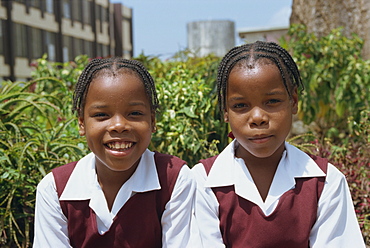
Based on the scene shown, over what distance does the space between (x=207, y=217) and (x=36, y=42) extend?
940 inches

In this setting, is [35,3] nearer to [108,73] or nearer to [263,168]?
[108,73]

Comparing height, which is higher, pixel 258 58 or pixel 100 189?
pixel 258 58

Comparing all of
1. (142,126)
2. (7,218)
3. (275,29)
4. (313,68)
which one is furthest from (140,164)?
(275,29)

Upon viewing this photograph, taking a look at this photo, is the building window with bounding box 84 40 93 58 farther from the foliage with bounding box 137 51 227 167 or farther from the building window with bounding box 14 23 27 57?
the foliage with bounding box 137 51 227 167

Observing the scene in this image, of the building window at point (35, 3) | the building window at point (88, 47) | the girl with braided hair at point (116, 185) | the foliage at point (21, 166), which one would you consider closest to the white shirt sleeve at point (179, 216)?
the girl with braided hair at point (116, 185)

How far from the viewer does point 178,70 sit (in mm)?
3416

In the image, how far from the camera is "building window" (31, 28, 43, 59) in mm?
23531

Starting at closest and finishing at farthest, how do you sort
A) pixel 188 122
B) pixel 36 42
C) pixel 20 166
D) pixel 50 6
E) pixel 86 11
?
1. pixel 20 166
2. pixel 188 122
3. pixel 36 42
4. pixel 50 6
5. pixel 86 11

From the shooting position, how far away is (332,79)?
3893 millimetres

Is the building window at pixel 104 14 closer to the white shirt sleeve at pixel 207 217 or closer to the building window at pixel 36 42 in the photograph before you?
the building window at pixel 36 42

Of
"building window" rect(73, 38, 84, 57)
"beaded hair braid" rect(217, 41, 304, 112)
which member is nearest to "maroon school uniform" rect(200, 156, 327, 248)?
"beaded hair braid" rect(217, 41, 304, 112)

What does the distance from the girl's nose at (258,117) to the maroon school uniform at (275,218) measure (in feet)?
0.91

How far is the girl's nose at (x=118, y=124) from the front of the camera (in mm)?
1723

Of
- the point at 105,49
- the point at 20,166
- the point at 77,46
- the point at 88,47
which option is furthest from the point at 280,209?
the point at 105,49
